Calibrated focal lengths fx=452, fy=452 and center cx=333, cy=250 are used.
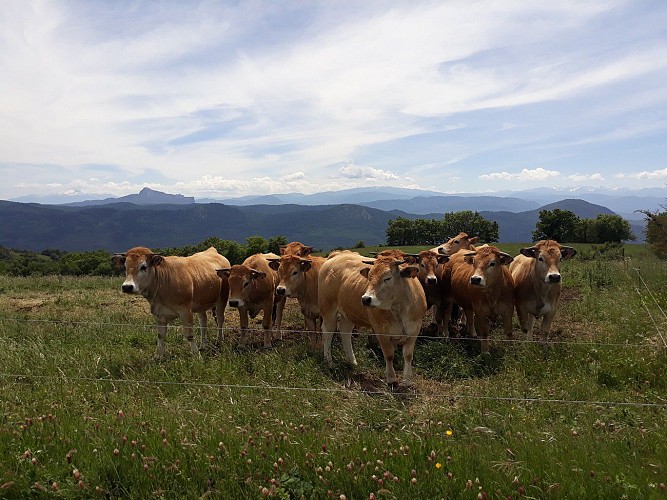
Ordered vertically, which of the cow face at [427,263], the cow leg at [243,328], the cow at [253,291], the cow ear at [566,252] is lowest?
the cow leg at [243,328]

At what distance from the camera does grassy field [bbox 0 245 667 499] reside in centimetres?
410

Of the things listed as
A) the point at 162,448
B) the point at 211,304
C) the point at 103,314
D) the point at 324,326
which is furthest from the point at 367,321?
the point at 103,314

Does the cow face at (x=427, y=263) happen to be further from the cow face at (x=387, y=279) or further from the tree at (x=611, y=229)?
the tree at (x=611, y=229)

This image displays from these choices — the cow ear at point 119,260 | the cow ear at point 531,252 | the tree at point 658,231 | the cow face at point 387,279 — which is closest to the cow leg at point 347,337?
the cow face at point 387,279

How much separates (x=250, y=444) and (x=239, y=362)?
3.98 meters

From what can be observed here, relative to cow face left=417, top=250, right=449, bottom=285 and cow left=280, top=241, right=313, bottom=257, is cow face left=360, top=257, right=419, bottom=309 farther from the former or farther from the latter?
cow left=280, top=241, right=313, bottom=257

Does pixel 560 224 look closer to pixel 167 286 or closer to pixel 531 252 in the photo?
pixel 531 252

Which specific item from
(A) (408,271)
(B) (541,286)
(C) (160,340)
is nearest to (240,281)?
(C) (160,340)

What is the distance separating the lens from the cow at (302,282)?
36.1 feet

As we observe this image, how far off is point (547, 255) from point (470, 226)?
77.6 metres

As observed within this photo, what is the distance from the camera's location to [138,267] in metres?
→ 9.74

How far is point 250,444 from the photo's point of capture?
471 centimetres

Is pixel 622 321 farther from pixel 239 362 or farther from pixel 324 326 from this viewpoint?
pixel 239 362

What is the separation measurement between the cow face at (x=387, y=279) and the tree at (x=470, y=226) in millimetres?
75750
